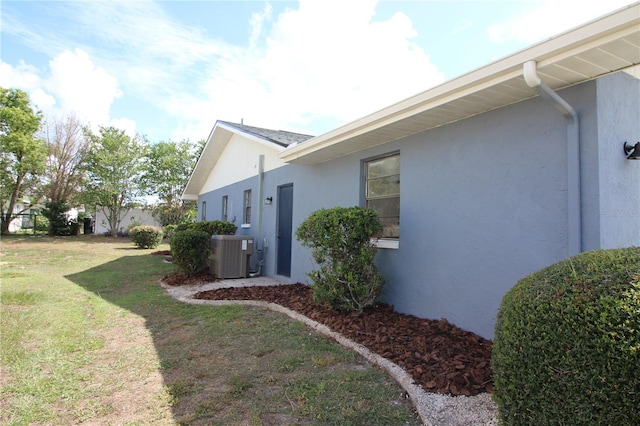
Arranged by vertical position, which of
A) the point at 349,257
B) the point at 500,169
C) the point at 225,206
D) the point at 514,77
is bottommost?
the point at 349,257

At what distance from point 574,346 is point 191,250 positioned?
8.87m

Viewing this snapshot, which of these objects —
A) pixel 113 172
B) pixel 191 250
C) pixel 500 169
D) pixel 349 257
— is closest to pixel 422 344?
pixel 349 257

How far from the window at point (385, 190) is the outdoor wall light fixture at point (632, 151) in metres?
2.74

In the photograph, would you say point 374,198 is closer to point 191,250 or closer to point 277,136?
point 277,136

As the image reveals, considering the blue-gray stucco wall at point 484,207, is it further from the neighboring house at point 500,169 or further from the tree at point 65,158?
the tree at point 65,158

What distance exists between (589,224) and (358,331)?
2773 millimetres

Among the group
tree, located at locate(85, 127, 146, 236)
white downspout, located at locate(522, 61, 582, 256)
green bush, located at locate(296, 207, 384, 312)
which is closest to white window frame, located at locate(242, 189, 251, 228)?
green bush, located at locate(296, 207, 384, 312)

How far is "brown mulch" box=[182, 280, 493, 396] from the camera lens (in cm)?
313

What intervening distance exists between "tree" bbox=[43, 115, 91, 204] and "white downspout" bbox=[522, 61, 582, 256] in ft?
97.0

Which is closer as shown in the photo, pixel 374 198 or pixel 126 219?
pixel 374 198

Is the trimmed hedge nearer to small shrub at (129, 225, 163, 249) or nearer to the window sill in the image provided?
the window sill

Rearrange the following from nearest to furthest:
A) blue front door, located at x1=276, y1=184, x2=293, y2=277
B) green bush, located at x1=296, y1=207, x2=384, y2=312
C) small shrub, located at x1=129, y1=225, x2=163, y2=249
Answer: green bush, located at x1=296, y1=207, x2=384, y2=312 → blue front door, located at x1=276, y1=184, x2=293, y2=277 → small shrub, located at x1=129, y1=225, x2=163, y2=249

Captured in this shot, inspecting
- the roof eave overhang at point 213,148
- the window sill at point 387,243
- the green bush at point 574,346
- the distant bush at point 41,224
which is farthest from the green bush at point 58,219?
the green bush at point 574,346

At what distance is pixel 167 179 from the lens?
27.5 m
